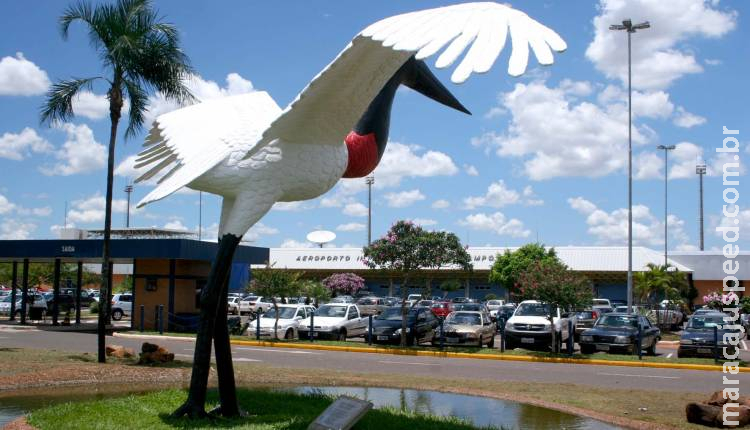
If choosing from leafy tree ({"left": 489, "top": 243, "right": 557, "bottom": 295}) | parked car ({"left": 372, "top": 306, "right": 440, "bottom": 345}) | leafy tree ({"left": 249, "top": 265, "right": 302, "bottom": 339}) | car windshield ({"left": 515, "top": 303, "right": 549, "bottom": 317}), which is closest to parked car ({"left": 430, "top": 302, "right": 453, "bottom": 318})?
leafy tree ({"left": 489, "top": 243, "right": 557, "bottom": 295})

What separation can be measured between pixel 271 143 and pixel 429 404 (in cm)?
503

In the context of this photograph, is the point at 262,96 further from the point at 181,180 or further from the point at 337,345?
the point at 337,345

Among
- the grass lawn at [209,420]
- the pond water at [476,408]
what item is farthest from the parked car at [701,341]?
the grass lawn at [209,420]

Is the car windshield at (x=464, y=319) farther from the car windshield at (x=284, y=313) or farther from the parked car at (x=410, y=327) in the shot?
the car windshield at (x=284, y=313)

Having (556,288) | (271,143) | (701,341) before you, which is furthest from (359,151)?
(701,341)

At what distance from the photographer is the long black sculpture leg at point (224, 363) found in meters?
8.10

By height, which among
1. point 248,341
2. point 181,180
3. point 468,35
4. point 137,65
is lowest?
point 248,341

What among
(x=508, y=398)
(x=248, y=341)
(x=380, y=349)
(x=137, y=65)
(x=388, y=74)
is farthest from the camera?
(x=248, y=341)

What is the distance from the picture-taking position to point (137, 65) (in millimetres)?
14789

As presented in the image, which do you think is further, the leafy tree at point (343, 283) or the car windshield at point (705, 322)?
the leafy tree at point (343, 283)

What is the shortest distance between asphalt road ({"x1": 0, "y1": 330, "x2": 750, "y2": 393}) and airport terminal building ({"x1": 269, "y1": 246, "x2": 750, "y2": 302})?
2085cm

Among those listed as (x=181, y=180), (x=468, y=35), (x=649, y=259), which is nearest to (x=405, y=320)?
(x=181, y=180)

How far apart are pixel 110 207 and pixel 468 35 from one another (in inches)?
474

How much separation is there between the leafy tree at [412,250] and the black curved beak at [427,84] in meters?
12.2
